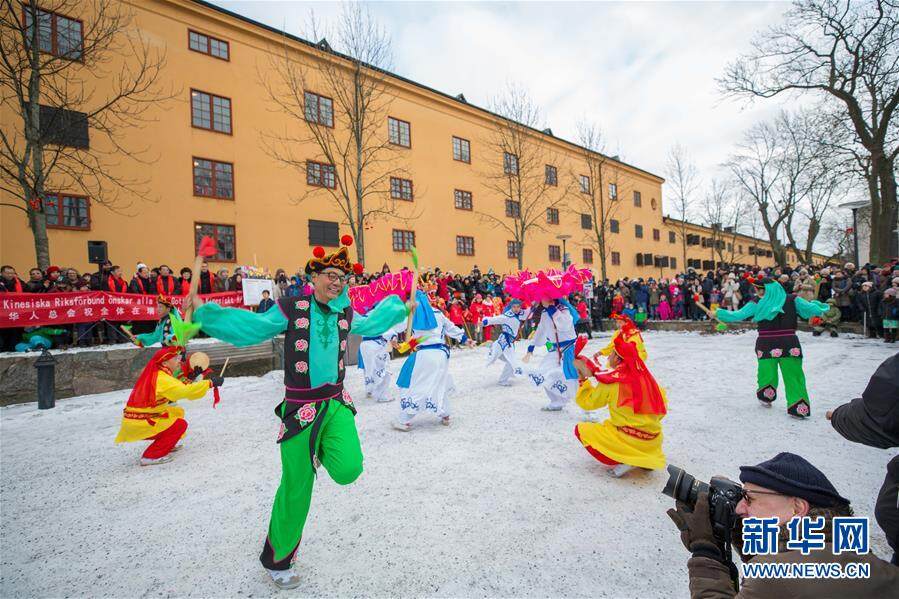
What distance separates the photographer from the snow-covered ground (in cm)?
300

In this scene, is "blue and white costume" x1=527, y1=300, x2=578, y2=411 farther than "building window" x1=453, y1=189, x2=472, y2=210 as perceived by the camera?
No

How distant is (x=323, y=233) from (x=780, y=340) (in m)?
16.5

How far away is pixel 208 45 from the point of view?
16156 millimetres

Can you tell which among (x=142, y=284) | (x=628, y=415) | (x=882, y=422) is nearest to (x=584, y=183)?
(x=142, y=284)

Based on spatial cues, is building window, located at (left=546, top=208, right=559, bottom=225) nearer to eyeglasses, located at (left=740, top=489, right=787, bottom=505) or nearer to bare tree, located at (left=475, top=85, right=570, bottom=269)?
bare tree, located at (left=475, top=85, right=570, bottom=269)

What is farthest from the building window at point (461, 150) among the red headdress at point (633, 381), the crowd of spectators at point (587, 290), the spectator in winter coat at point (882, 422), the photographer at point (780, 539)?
the photographer at point (780, 539)

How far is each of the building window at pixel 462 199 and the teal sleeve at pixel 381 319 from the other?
20.8 metres

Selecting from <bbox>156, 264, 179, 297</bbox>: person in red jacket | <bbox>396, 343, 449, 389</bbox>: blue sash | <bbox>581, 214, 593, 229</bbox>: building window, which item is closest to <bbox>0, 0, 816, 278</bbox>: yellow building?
<bbox>156, 264, 179, 297</bbox>: person in red jacket

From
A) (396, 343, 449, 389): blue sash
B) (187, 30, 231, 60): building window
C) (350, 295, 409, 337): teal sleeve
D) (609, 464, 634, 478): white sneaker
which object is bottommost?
(609, 464, 634, 478): white sneaker

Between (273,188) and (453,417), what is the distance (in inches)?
564

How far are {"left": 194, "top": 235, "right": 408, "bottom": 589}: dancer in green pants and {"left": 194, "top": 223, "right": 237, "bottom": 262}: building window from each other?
Answer: 14.5m

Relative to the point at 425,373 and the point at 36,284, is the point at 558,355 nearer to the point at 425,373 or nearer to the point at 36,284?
the point at 425,373

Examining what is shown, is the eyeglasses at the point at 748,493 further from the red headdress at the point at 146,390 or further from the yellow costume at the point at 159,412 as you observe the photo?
the red headdress at the point at 146,390

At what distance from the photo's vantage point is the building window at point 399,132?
21031 millimetres
